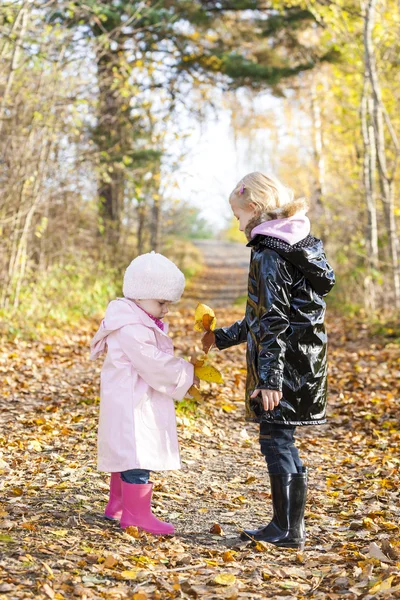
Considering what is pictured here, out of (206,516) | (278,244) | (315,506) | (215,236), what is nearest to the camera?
(278,244)

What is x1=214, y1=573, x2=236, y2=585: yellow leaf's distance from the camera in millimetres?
3048

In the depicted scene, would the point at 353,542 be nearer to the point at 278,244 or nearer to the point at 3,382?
the point at 278,244

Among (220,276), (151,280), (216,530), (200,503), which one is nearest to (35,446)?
(200,503)

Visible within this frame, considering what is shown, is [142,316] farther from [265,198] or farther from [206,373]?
[265,198]

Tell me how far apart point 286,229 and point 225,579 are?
1644 millimetres

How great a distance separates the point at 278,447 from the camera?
3.62 metres

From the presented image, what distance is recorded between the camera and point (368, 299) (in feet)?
Answer: 41.7

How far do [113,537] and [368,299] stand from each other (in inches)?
389

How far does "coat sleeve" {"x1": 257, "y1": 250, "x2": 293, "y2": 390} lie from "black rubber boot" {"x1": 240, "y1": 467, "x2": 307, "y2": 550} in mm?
552

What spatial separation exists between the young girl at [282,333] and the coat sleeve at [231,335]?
248 mm

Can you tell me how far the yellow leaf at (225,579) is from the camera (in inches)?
120

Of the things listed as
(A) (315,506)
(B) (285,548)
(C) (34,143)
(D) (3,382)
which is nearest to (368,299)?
(C) (34,143)

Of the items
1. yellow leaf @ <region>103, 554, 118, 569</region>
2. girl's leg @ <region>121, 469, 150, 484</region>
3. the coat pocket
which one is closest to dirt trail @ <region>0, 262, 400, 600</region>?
yellow leaf @ <region>103, 554, 118, 569</region>

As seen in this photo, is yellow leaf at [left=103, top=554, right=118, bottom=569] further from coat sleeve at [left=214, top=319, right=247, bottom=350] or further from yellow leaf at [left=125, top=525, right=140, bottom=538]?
coat sleeve at [left=214, top=319, right=247, bottom=350]
